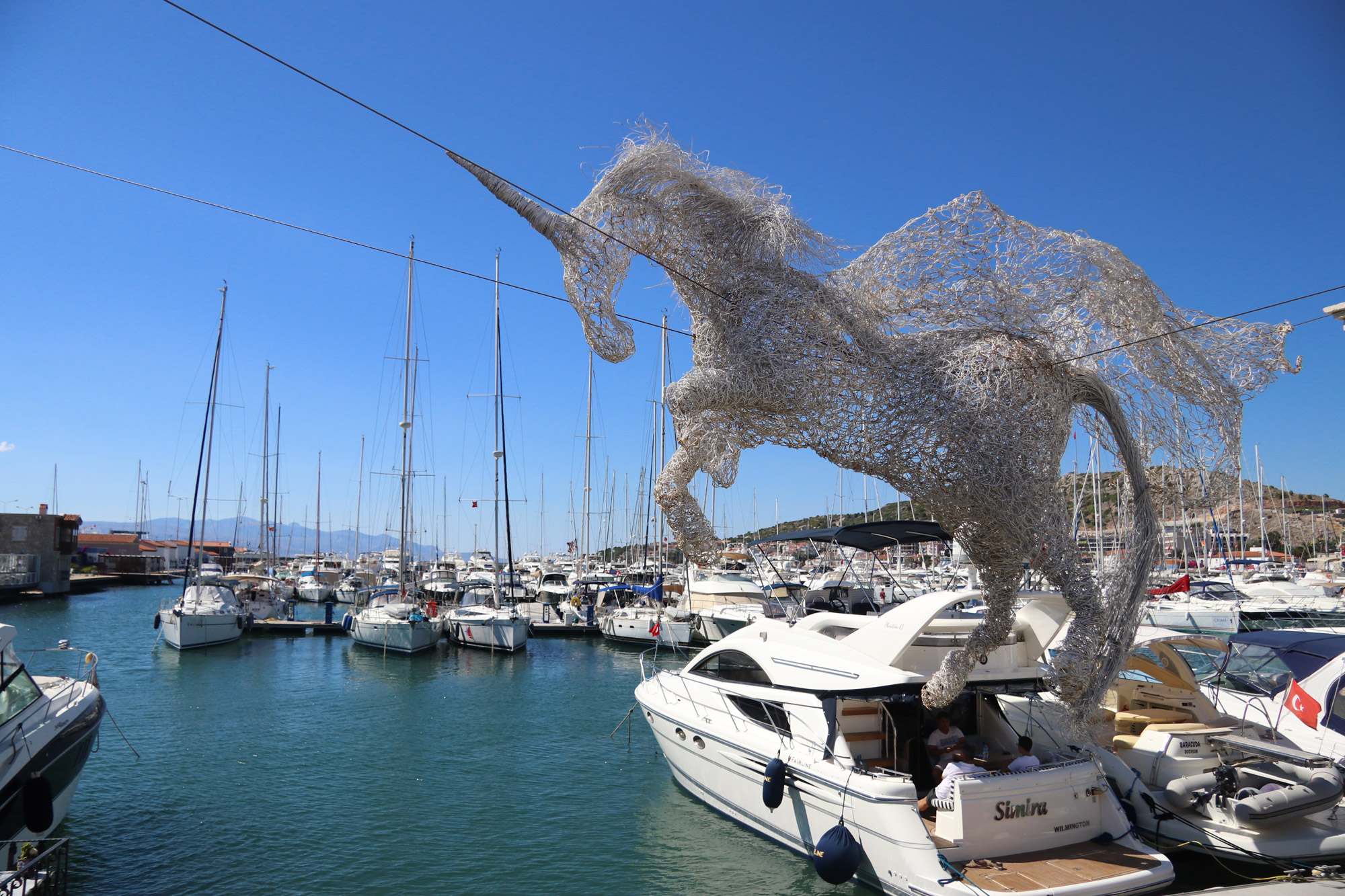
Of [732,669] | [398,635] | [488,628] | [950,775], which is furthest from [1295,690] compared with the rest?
[398,635]

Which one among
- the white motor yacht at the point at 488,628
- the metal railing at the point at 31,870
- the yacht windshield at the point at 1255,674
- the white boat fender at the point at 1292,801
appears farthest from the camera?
the white motor yacht at the point at 488,628

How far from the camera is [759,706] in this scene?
10359 millimetres

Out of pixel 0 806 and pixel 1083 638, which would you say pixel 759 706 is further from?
pixel 0 806

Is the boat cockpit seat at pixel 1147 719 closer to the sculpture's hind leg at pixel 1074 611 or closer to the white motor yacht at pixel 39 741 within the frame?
the sculpture's hind leg at pixel 1074 611

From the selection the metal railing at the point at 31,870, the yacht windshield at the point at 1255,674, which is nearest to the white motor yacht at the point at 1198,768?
the yacht windshield at the point at 1255,674

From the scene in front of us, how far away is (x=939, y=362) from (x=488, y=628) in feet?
75.9

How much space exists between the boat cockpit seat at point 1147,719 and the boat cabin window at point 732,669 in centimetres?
519

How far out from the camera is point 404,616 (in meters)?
28.2

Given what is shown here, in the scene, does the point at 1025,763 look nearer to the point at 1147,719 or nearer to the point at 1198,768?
the point at 1198,768

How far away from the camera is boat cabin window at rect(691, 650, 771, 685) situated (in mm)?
10648

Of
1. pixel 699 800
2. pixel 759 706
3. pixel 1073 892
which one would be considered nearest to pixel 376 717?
pixel 699 800

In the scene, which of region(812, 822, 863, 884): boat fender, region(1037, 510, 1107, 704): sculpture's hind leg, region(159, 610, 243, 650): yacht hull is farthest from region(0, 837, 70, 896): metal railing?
region(159, 610, 243, 650): yacht hull

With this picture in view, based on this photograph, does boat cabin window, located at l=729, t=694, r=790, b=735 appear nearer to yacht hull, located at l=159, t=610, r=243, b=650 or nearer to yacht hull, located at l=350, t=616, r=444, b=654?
yacht hull, located at l=350, t=616, r=444, b=654

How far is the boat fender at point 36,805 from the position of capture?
27.5 ft
